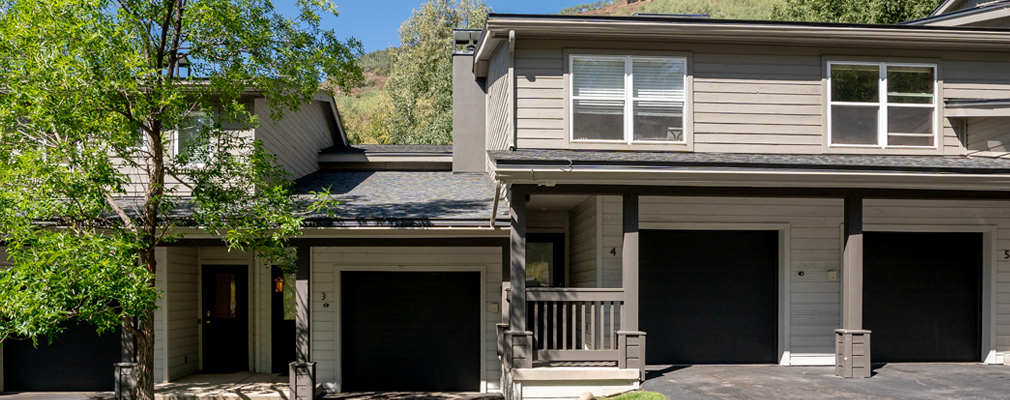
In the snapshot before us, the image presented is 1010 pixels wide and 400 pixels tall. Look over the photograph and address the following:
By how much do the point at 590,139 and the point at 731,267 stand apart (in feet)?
9.29

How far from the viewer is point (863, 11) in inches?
938

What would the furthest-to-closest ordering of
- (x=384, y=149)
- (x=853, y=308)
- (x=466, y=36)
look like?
(x=384, y=149) < (x=466, y=36) < (x=853, y=308)

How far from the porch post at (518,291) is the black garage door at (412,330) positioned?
321 centimetres

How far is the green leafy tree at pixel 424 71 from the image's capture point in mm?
31969

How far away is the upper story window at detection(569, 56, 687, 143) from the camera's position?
1044 centimetres

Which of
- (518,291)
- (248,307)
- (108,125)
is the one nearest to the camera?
(108,125)

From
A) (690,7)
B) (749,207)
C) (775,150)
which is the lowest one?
(749,207)

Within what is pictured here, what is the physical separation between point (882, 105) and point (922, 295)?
287 cm

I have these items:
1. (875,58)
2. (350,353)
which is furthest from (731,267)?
(350,353)

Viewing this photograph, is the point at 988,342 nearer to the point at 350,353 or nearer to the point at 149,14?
the point at 350,353

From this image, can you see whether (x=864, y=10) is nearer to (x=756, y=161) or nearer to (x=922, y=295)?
(x=922, y=295)

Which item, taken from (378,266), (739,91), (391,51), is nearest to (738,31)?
(739,91)

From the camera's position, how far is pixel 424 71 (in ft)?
111

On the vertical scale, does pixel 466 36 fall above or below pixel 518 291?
above
